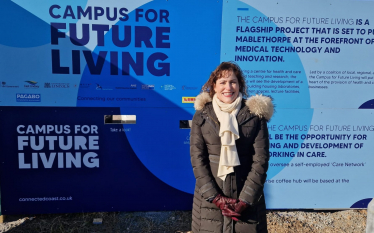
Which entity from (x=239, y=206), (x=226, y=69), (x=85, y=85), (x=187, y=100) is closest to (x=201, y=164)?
(x=239, y=206)

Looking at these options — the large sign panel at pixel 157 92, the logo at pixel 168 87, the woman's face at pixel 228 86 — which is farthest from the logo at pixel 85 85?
the woman's face at pixel 228 86

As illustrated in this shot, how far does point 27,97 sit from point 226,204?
2.45 meters

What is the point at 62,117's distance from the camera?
2.98 meters

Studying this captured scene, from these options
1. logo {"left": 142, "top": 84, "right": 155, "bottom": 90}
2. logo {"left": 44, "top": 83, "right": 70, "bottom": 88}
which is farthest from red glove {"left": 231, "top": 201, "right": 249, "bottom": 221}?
logo {"left": 44, "top": 83, "right": 70, "bottom": 88}

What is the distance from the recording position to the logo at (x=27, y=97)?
9.55 feet

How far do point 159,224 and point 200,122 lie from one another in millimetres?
1831

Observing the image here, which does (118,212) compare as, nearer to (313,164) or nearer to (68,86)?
(68,86)

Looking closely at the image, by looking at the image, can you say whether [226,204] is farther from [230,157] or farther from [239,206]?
[230,157]

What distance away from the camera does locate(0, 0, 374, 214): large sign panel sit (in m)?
2.90

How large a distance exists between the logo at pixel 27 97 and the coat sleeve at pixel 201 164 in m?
2.00

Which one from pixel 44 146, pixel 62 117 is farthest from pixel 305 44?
pixel 44 146

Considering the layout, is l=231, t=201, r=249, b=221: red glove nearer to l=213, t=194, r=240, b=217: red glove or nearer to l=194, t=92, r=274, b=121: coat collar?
l=213, t=194, r=240, b=217: red glove

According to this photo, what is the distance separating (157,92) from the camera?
302 cm

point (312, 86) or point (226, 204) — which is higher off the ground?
point (312, 86)
